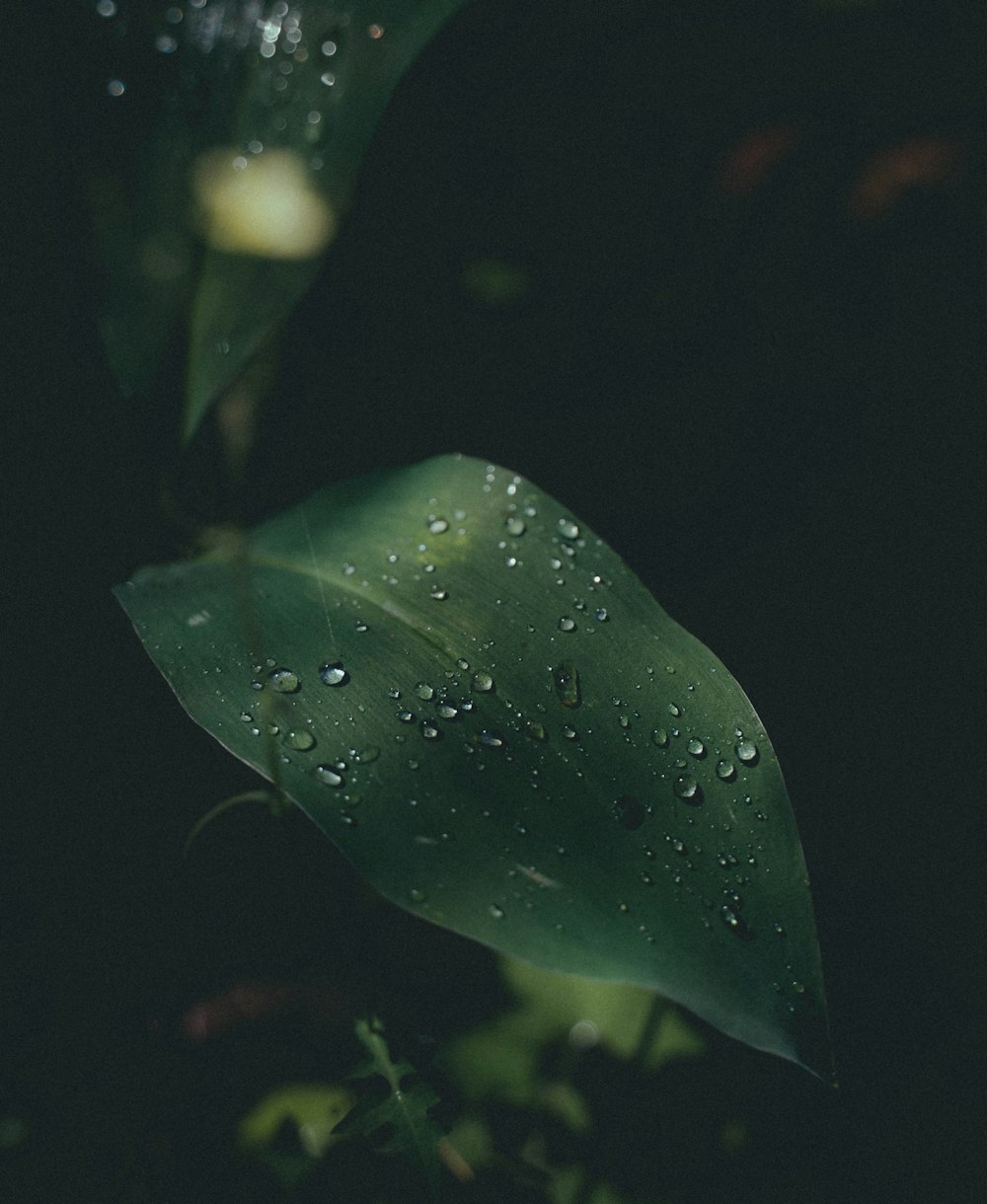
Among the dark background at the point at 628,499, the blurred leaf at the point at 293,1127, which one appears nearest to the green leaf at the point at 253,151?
the dark background at the point at 628,499

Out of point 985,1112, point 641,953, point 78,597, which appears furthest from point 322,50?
point 985,1112

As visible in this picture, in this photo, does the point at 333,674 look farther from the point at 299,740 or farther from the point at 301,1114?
the point at 301,1114

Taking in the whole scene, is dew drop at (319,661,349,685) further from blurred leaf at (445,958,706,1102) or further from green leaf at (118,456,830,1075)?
blurred leaf at (445,958,706,1102)

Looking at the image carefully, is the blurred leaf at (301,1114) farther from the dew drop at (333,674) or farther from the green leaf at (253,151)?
the green leaf at (253,151)

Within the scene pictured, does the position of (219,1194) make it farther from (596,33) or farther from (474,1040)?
(596,33)

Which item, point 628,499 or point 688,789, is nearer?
point 688,789


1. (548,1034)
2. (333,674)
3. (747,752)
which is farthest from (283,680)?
(548,1034)
